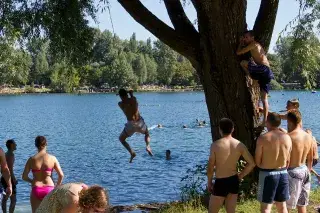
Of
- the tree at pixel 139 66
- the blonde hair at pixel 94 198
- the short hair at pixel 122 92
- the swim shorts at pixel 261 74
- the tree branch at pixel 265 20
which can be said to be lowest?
the blonde hair at pixel 94 198

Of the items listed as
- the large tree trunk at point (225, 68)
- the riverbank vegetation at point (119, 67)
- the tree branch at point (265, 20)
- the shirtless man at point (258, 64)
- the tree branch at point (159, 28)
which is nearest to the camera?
the shirtless man at point (258, 64)

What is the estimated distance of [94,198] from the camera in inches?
153

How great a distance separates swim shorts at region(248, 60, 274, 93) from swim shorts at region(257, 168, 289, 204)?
1.87 m

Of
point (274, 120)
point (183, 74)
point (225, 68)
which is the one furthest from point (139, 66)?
point (274, 120)

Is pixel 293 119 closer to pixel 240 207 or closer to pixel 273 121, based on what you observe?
pixel 273 121

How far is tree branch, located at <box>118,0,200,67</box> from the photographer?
353 inches

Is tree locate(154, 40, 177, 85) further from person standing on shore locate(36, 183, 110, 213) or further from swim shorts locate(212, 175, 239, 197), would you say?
person standing on shore locate(36, 183, 110, 213)

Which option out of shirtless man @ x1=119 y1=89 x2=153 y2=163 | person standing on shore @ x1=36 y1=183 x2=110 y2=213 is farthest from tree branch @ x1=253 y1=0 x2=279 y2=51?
person standing on shore @ x1=36 y1=183 x2=110 y2=213

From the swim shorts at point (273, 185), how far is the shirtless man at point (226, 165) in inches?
9.1

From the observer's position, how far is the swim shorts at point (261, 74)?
8141 millimetres

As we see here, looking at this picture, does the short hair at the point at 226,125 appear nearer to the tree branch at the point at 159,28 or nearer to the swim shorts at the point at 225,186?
the swim shorts at the point at 225,186

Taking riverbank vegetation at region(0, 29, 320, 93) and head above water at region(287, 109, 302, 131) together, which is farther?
riverbank vegetation at region(0, 29, 320, 93)

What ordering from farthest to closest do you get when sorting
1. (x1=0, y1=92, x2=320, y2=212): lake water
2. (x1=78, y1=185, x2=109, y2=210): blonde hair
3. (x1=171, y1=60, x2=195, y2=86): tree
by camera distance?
(x1=171, y1=60, x2=195, y2=86): tree → (x1=0, y1=92, x2=320, y2=212): lake water → (x1=78, y1=185, x2=109, y2=210): blonde hair

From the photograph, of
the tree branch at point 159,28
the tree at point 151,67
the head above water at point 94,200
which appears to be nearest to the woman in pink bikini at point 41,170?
the tree branch at point 159,28
